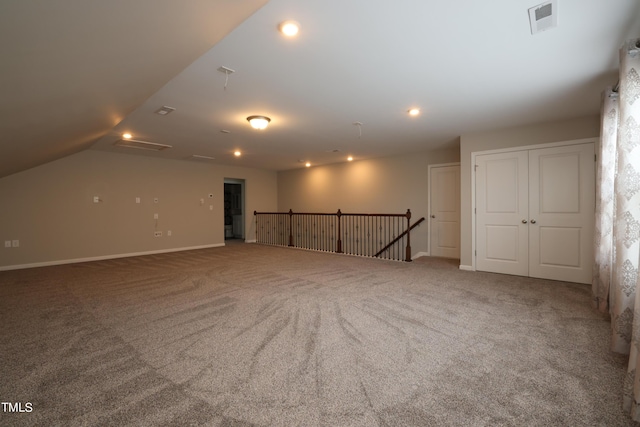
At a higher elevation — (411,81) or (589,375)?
(411,81)

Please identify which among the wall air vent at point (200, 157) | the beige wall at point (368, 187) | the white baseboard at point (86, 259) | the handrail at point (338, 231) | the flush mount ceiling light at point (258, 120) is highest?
the wall air vent at point (200, 157)

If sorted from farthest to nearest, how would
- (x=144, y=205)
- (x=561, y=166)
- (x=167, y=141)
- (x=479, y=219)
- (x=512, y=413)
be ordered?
(x=144, y=205) → (x=167, y=141) → (x=479, y=219) → (x=561, y=166) → (x=512, y=413)

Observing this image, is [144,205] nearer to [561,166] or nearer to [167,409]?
[167,409]

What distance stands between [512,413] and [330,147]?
17.5 feet

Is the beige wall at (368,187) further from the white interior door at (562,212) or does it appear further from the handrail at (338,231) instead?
the white interior door at (562,212)

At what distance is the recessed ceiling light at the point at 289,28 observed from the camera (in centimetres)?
199

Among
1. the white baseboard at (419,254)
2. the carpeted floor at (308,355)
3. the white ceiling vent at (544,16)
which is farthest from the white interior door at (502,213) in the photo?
the white ceiling vent at (544,16)

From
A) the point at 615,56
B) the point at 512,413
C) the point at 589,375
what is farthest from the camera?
the point at 615,56

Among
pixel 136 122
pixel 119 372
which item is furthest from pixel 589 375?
pixel 136 122

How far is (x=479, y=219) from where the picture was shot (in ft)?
16.2

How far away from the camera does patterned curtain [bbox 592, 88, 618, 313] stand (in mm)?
2922

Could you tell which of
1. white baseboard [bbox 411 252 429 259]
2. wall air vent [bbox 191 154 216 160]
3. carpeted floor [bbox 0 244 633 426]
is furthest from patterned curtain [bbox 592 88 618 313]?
wall air vent [bbox 191 154 216 160]

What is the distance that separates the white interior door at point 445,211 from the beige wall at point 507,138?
1.18 meters

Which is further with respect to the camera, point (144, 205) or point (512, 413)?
point (144, 205)
